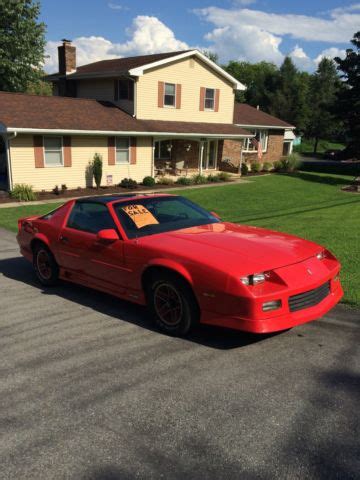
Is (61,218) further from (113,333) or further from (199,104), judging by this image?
(199,104)

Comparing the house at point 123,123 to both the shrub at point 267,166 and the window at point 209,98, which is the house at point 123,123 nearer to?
the window at point 209,98

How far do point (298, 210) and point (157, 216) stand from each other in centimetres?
1045

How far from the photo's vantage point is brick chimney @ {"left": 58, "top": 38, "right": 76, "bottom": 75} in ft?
85.7

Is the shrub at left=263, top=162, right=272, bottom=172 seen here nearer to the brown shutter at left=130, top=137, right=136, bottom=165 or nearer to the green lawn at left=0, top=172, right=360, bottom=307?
the green lawn at left=0, top=172, right=360, bottom=307

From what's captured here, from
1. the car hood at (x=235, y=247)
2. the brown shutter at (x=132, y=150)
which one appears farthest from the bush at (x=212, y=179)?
the car hood at (x=235, y=247)

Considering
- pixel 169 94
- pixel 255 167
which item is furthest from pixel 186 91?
pixel 255 167

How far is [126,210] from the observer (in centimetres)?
568

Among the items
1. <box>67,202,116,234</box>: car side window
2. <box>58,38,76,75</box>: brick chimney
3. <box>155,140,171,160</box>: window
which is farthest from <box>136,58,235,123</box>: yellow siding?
<box>67,202,116,234</box>: car side window

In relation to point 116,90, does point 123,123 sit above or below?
below

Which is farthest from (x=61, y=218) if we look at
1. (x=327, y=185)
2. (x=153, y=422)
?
(x=327, y=185)

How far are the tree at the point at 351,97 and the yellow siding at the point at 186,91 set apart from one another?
23.1 ft

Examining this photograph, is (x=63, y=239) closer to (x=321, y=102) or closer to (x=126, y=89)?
(x=126, y=89)

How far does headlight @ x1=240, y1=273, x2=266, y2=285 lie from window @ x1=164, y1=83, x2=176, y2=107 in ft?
71.4

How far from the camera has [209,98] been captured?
2695 cm
